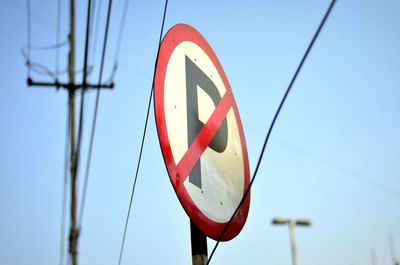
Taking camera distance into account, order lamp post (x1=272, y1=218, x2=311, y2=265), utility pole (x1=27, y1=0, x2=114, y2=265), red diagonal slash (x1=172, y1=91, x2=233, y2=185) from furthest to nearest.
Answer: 1. lamp post (x1=272, y1=218, x2=311, y2=265)
2. utility pole (x1=27, y1=0, x2=114, y2=265)
3. red diagonal slash (x1=172, y1=91, x2=233, y2=185)

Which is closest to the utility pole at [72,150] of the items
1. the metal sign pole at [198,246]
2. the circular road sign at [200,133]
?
the circular road sign at [200,133]

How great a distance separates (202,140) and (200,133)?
3cm

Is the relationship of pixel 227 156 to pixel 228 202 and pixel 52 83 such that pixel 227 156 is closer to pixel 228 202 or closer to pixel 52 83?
pixel 228 202

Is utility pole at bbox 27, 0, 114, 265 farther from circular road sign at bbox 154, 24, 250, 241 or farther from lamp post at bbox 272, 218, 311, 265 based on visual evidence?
lamp post at bbox 272, 218, 311, 265

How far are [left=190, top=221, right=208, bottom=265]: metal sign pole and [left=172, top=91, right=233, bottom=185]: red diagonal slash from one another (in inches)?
8.1

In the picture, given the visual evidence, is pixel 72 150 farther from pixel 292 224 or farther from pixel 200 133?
pixel 292 224

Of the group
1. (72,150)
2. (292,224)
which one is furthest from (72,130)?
(292,224)

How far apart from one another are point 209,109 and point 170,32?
1.12 ft

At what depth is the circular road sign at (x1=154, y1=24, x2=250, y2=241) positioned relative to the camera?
1.33 m

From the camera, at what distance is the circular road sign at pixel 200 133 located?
1.33 meters

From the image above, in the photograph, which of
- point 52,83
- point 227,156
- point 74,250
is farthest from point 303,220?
point 227,156

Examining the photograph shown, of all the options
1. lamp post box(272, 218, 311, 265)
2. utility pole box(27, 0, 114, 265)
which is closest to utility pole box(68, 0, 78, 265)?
utility pole box(27, 0, 114, 265)

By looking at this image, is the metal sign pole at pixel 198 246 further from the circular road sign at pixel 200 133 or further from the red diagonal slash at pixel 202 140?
the red diagonal slash at pixel 202 140

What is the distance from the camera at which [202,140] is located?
58.9 inches
